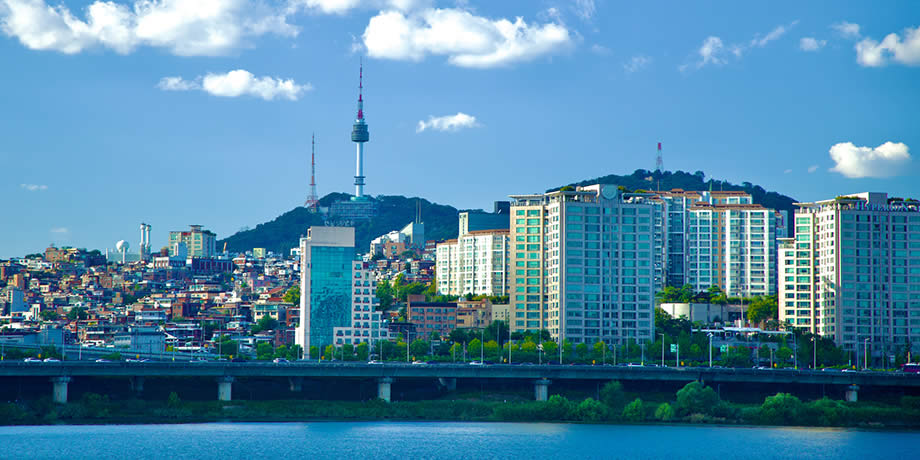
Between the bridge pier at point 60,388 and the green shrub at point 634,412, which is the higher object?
the bridge pier at point 60,388

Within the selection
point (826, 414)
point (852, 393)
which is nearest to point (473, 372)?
point (826, 414)

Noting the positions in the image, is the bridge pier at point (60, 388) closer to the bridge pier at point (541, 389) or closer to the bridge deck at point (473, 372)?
the bridge deck at point (473, 372)

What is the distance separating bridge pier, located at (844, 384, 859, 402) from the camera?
154625mm

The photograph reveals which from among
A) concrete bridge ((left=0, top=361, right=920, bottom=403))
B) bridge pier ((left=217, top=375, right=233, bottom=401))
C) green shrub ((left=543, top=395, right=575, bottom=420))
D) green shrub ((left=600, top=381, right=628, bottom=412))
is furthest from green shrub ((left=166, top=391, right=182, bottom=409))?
green shrub ((left=600, top=381, right=628, bottom=412))

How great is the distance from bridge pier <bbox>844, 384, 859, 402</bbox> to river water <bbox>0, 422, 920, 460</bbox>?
15732 mm

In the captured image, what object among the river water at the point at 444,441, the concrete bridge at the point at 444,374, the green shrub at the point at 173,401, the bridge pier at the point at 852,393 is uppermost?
the concrete bridge at the point at 444,374

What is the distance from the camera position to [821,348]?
655 feet

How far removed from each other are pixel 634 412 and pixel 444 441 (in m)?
29.9

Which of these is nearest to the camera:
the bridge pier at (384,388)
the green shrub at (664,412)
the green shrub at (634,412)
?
the green shrub at (634,412)

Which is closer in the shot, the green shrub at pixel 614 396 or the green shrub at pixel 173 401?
the green shrub at pixel 173 401

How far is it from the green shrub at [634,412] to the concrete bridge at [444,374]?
975cm

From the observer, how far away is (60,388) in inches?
5546

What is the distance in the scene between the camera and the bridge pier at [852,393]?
154625 mm

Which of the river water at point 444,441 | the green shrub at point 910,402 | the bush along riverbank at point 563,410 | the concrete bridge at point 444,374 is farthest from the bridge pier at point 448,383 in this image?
the green shrub at point 910,402
